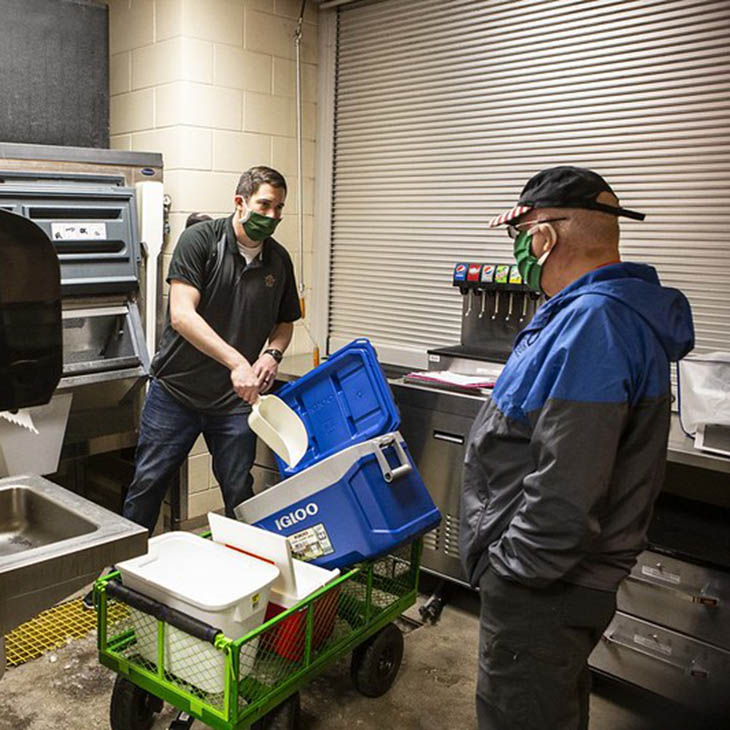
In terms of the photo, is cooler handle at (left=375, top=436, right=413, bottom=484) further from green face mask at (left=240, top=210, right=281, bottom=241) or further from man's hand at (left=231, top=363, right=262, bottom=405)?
green face mask at (left=240, top=210, right=281, bottom=241)

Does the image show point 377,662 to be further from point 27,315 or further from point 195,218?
point 195,218

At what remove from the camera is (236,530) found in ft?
7.18

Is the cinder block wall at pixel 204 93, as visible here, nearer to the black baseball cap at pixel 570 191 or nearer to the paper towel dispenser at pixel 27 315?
the black baseball cap at pixel 570 191

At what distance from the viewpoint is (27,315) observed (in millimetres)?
1146

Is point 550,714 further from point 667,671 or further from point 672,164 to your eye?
point 672,164

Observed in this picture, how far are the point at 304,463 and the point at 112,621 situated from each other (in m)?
0.75

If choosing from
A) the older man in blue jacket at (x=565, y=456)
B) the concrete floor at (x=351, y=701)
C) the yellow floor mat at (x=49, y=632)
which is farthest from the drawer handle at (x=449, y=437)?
the yellow floor mat at (x=49, y=632)

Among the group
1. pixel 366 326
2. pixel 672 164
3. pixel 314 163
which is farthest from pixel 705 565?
pixel 314 163

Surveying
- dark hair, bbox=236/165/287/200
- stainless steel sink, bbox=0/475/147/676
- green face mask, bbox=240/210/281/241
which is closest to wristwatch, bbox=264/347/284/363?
green face mask, bbox=240/210/281/241

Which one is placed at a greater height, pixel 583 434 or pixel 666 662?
pixel 583 434

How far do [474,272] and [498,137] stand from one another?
66 centimetres

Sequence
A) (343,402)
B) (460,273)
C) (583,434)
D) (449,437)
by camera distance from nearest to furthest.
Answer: (583,434) < (343,402) < (449,437) < (460,273)

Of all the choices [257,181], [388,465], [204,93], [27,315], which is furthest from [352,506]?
[204,93]

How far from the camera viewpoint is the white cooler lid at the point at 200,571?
1.90m
